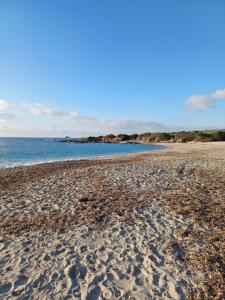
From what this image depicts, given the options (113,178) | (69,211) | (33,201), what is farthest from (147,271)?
(113,178)

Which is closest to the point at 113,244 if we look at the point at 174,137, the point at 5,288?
the point at 5,288

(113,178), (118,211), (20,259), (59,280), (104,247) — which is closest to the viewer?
(59,280)

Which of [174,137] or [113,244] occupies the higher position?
[174,137]

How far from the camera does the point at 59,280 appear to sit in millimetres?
5156

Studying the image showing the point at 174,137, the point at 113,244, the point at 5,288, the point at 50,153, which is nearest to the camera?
the point at 5,288

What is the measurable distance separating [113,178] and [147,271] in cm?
1067

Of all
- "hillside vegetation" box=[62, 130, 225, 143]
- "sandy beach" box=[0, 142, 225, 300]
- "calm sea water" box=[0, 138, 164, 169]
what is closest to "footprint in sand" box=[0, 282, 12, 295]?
"sandy beach" box=[0, 142, 225, 300]

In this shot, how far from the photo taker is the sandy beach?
16.1 ft

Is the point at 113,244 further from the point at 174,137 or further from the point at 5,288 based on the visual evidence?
the point at 174,137

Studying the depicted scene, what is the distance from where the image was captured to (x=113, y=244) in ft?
22.1

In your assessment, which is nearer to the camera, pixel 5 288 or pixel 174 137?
pixel 5 288

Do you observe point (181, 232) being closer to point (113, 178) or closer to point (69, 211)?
point (69, 211)

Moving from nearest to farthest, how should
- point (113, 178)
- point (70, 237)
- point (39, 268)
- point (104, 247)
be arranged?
point (39, 268) → point (104, 247) → point (70, 237) → point (113, 178)

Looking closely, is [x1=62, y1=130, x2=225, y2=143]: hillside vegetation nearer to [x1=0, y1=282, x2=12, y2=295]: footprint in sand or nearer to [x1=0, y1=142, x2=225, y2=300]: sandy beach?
[x1=0, y1=142, x2=225, y2=300]: sandy beach
